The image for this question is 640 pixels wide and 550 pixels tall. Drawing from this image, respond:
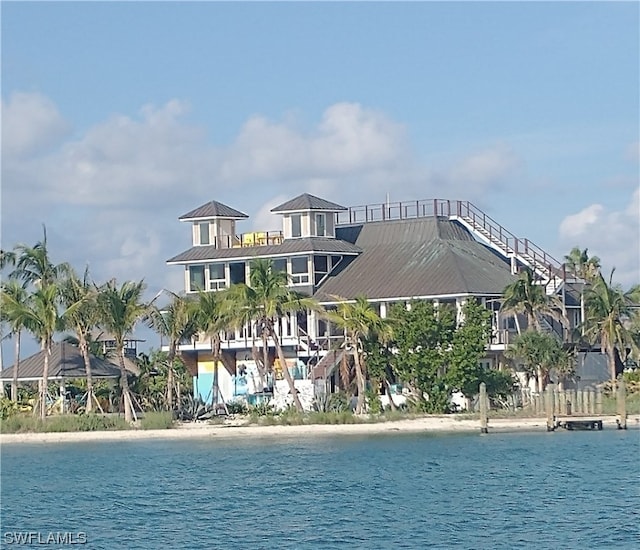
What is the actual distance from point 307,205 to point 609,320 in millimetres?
18299

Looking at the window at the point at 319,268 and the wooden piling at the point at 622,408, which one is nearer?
the wooden piling at the point at 622,408


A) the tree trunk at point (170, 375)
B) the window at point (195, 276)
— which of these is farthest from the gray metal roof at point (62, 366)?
the window at point (195, 276)

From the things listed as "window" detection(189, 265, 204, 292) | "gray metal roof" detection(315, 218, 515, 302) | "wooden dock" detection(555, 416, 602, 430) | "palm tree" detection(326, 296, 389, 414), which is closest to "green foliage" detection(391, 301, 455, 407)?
"palm tree" detection(326, 296, 389, 414)

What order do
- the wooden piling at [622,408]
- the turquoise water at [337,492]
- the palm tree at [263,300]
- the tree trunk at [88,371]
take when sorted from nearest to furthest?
1. the turquoise water at [337,492]
2. the wooden piling at [622,408]
3. the palm tree at [263,300]
4. the tree trunk at [88,371]

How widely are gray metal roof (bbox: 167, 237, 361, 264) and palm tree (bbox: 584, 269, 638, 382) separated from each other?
578 inches

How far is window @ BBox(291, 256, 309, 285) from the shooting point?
2992 inches

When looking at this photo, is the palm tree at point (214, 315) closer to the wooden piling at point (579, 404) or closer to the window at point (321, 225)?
the window at point (321, 225)

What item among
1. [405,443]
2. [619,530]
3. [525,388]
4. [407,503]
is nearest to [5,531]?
[407,503]

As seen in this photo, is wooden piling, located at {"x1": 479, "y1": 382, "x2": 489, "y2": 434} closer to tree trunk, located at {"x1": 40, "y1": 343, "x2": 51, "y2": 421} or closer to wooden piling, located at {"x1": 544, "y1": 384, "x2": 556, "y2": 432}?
wooden piling, located at {"x1": 544, "y1": 384, "x2": 556, "y2": 432}

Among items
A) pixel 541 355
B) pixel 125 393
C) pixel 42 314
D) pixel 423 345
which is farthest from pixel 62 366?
pixel 541 355

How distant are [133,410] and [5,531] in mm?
32398

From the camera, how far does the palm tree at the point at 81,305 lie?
64.4 meters

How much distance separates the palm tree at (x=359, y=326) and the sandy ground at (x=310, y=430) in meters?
3.67

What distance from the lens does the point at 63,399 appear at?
227 ft
